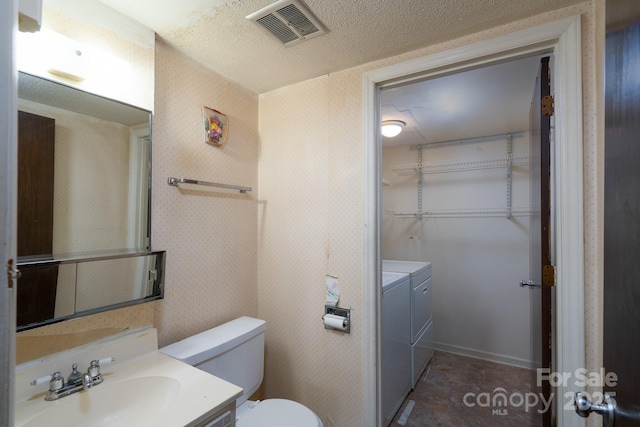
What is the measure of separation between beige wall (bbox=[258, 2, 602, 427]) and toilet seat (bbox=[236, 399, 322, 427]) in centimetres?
28

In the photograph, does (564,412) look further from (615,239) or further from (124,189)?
(124,189)

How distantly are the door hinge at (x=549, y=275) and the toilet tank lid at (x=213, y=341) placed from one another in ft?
4.51

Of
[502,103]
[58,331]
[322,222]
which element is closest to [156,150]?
[58,331]

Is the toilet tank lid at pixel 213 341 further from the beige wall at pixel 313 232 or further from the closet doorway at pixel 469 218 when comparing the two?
the closet doorway at pixel 469 218

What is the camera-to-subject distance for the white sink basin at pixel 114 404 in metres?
0.93

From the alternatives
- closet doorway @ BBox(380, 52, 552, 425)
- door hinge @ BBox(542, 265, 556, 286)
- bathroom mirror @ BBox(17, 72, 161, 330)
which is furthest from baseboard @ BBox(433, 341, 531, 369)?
bathroom mirror @ BBox(17, 72, 161, 330)

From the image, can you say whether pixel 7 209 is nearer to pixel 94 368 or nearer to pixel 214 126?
pixel 94 368

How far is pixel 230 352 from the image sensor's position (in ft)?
4.66

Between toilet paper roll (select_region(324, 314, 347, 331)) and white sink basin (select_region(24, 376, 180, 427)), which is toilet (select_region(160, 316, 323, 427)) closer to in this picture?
white sink basin (select_region(24, 376, 180, 427))

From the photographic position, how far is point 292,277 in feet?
5.88

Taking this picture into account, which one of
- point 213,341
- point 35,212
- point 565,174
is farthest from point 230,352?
point 565,174

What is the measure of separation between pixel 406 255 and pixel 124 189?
295 cm

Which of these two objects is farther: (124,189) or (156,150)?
(156,150)

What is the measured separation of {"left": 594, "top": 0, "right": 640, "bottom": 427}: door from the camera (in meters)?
0.51
